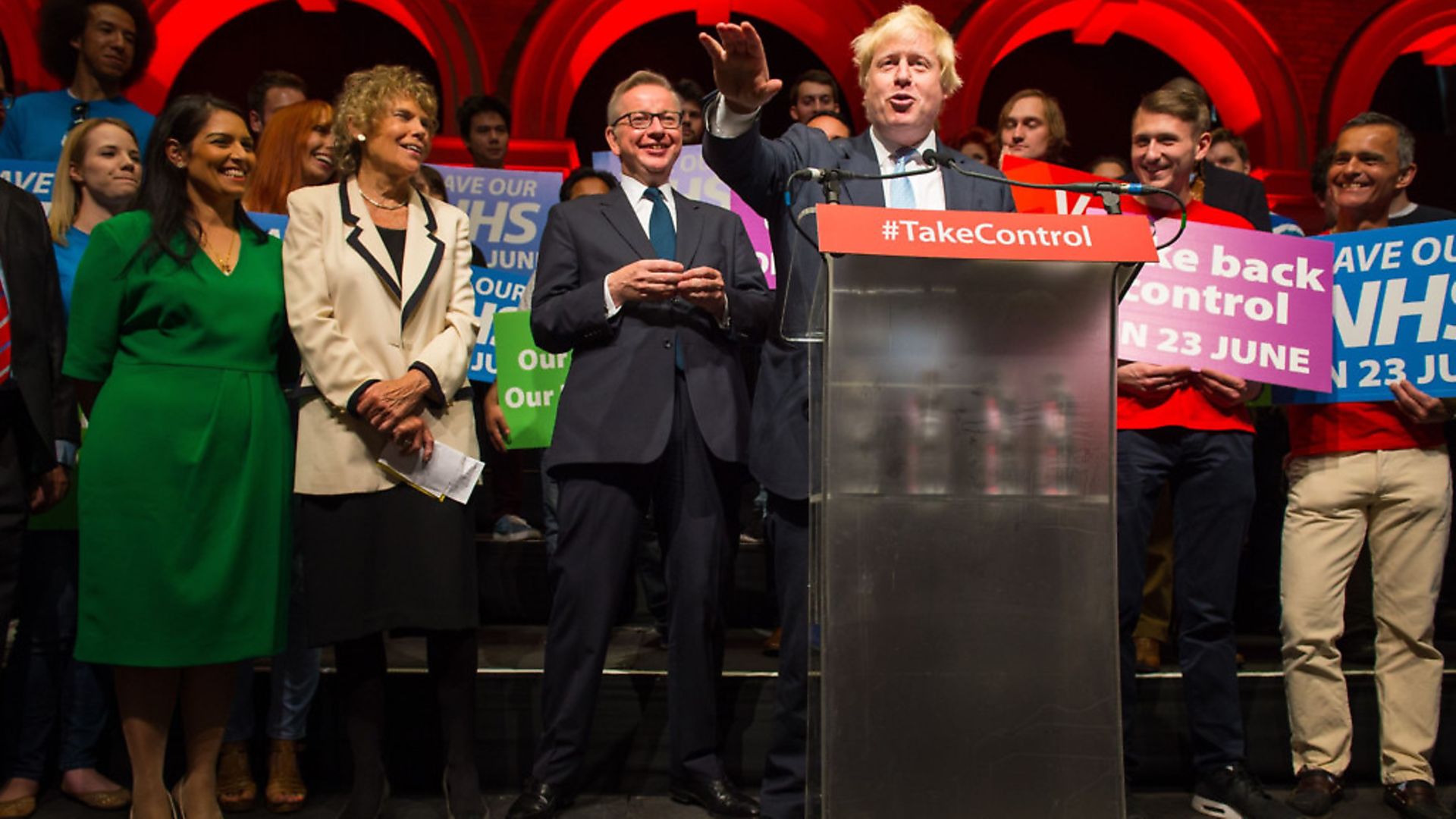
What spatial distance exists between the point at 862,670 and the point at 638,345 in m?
1.35

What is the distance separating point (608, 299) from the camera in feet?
9.66

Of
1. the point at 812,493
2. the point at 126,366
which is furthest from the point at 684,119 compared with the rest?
the point at 812,493

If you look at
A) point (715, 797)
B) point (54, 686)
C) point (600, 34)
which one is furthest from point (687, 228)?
point (600, 34)

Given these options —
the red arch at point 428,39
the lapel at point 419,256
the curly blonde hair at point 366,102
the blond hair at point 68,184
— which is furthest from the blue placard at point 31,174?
the red arch at point 428,39

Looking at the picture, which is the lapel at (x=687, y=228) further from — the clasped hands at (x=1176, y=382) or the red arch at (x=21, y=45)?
the red arch at (x=21, y=45)

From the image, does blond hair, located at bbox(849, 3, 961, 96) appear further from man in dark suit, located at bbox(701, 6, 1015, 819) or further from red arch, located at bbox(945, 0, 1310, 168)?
red arch, located at bbox(945, 0, 1310, 168)

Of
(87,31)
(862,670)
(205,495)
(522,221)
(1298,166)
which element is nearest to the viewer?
(862,670)

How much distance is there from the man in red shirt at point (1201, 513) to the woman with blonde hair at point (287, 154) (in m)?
2.39

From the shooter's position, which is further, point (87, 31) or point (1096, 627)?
point (87, 31)

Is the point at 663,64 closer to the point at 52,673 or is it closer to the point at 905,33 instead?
the point at 905,33

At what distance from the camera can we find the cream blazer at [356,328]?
2764 mm

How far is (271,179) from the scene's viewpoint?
3.61 meters

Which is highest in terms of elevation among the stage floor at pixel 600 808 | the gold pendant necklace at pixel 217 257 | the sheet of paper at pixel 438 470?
the gold pendant necklace at pixel 217 257

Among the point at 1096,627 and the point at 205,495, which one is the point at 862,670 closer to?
the point at 1096,627
